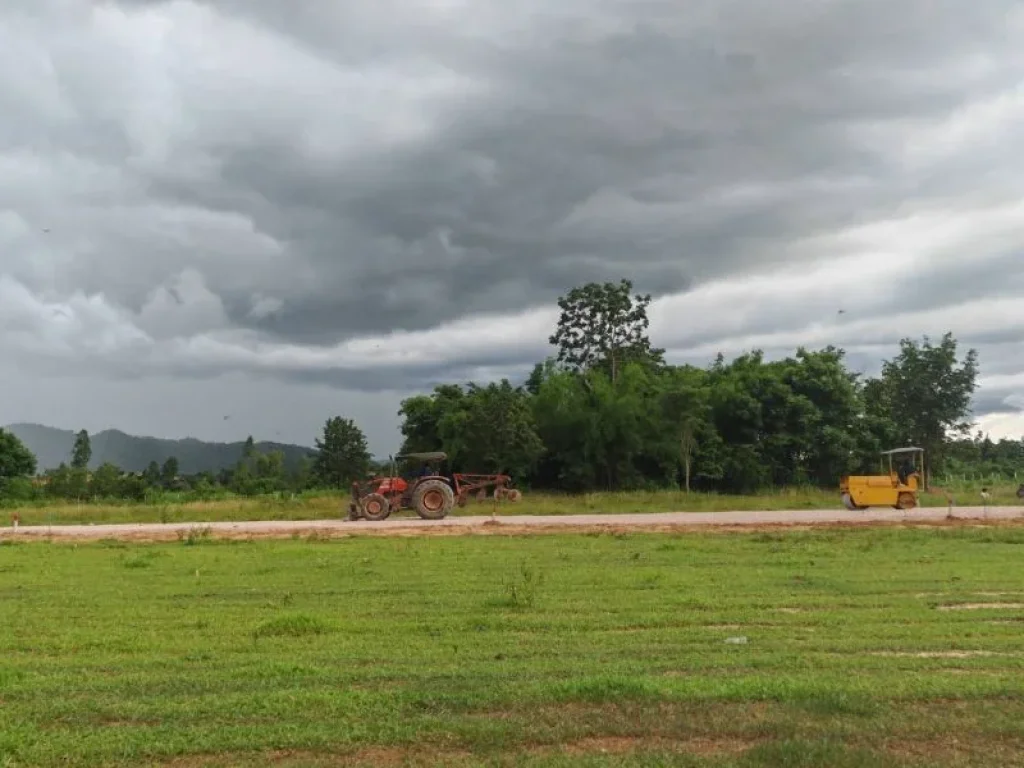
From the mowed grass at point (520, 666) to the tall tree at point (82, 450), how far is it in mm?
81941

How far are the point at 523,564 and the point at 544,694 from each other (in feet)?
32.6

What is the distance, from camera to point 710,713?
20.6 feet

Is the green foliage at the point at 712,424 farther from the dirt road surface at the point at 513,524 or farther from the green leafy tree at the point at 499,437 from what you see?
the dirt road surface at the point at 513,524

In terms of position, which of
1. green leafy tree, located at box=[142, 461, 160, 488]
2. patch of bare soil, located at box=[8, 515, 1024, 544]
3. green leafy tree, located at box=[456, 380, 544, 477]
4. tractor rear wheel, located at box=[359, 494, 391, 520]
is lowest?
patch of bare soil, located at box=[8, 515, 1024, 544]

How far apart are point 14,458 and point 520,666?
230ft

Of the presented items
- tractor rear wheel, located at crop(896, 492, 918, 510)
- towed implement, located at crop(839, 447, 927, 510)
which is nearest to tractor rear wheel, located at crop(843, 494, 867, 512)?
towed implement, located at crop(839, 447, 927, 510)

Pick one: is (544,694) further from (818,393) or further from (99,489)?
(99,489)

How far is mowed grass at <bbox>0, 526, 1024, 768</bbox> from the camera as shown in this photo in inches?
226

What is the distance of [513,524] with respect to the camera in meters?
29.8

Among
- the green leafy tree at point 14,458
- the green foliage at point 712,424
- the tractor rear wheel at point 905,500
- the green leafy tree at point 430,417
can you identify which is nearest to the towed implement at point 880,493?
the tractor rear wheel at point 905,500

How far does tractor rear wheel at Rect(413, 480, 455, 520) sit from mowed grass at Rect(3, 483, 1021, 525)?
9.49ft

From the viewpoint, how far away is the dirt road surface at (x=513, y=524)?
2775 centimetres

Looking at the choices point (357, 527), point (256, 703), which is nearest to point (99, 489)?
point (357, 527)

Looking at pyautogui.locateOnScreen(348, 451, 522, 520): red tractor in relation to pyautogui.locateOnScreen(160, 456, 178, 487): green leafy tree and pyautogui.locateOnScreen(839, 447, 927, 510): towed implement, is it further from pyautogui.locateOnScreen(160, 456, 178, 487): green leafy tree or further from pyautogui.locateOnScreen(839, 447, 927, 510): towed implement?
pyautogui.locateOnScreen(160, 456, 178, 487): green leafy tree
